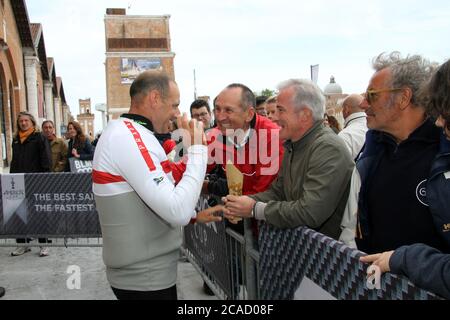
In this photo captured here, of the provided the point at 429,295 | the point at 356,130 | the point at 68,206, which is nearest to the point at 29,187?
the point at 68,206

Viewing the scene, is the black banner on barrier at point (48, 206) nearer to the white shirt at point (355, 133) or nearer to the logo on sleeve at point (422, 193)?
the white shirt at point (355, 133)

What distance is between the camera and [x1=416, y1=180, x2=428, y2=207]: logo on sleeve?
6.04 ft

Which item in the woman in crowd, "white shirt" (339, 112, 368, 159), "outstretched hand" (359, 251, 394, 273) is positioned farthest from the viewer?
the woman in crowd

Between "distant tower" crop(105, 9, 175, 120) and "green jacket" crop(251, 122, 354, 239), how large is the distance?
253ft

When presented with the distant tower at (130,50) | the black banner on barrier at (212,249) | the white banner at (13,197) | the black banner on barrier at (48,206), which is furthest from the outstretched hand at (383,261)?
the distant tower at (130,50)

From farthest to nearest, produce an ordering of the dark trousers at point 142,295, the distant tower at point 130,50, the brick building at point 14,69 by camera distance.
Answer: the distant tower at point 130,50 → the brick building at point 14,69 → the dark trousers at point 142,295

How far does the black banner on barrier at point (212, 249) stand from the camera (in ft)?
11.6

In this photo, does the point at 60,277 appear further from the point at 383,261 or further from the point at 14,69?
the point at 14,69

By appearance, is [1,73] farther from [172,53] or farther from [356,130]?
[172,53]

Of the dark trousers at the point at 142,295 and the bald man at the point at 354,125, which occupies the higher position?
the bald man at the point at 354,125

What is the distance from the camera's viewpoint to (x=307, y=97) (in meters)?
2.70

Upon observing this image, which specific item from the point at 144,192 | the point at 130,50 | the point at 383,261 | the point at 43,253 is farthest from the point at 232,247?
the point at 130,50

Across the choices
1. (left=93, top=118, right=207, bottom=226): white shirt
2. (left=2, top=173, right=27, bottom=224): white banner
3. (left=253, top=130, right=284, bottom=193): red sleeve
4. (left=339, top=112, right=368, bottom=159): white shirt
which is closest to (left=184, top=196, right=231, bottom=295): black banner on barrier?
(left=253, top=130, right=284, bottom=193): red sleeve

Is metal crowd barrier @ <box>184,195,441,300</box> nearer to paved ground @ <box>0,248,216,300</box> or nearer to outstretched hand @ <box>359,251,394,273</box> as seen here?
outstretched hand @ <box>359,251,394,273</box>
